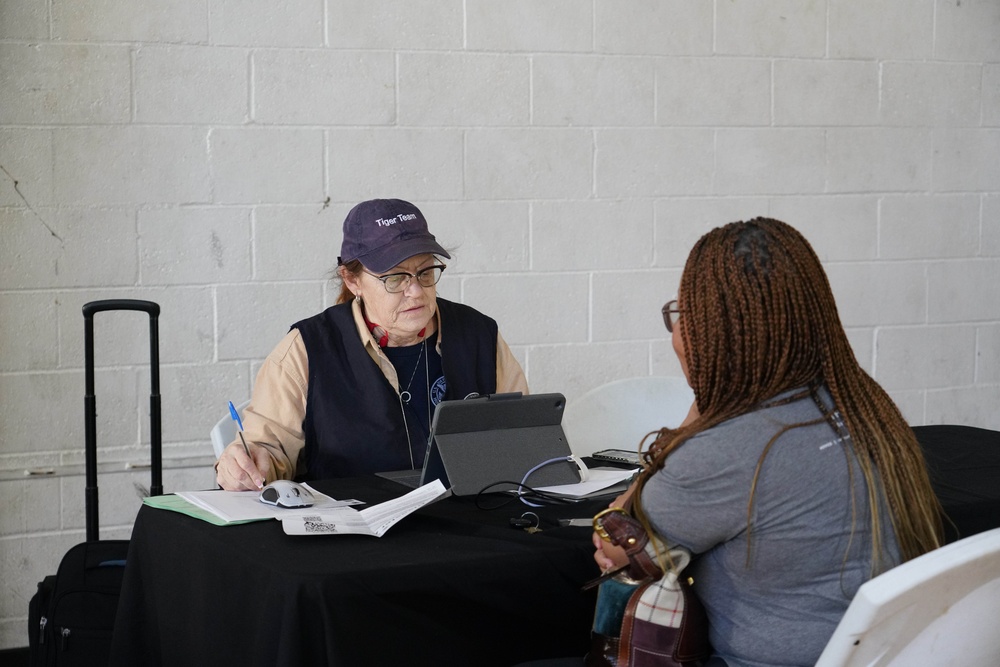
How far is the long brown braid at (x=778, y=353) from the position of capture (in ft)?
4.38

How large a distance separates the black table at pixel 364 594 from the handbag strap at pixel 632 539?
18 cm

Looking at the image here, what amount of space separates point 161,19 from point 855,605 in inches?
93.9

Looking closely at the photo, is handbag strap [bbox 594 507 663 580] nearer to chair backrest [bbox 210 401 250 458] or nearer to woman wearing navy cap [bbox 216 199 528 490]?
woman wearing navy cap [bbox 216 199 528 490]

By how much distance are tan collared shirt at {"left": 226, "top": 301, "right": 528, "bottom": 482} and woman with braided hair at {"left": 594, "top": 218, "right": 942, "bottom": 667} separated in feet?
3.28

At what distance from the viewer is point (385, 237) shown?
2254mm

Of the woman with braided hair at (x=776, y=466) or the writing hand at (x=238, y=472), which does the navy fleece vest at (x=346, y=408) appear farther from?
the woman with braided hair at (x=776, y=466)

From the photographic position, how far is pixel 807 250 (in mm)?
1369

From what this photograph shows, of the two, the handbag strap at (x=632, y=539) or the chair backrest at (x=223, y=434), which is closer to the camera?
the handbag strap at (x=632, y=539)

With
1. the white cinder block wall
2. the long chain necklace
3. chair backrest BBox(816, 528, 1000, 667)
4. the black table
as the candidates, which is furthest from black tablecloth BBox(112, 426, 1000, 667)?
the white cinder block wall

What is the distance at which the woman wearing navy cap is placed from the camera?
2197mm

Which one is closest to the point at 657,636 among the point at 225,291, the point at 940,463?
the point at 940,463

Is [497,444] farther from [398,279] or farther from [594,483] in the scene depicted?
A: [398,279]

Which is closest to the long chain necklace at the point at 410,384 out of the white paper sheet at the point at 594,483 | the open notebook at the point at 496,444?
the open notebook at the point at 496,444

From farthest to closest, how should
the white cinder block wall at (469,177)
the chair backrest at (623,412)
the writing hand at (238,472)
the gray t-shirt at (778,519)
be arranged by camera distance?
the white cinder block wall at (469,177) < the chair backrest at (623,412) < the writing hand at (238,472) < the gray t-shirt at (778,519)
